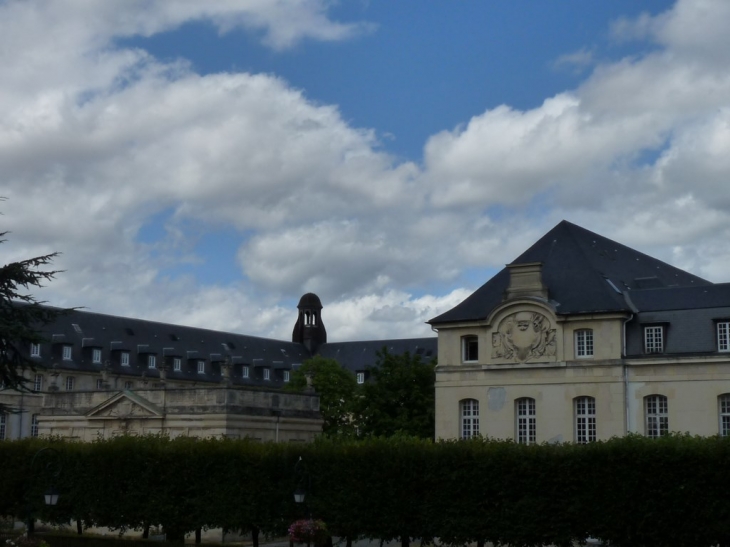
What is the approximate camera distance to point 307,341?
4638 inches

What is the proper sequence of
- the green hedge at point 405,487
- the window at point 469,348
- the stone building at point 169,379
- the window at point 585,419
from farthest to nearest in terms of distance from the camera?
the window at point 469,348 → the stone building at point 169,379 → the window at point 585,419 → the green hedge at point 405,487

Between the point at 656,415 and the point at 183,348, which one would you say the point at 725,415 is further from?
the point at 183,348

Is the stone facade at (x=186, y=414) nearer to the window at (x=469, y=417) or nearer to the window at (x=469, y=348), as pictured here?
the window at (x=469, y=417)

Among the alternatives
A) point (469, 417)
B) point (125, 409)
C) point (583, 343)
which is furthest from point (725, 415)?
point (125, 409)

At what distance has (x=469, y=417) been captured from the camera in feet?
164

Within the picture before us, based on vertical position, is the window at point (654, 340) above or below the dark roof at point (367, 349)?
below

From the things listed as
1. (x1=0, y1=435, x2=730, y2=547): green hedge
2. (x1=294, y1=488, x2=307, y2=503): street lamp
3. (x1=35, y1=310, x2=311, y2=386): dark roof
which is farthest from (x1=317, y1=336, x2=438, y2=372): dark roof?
(x1=294, y1=488, x2=307, y2=503): street lamp

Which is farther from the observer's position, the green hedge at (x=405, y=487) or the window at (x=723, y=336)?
the window at (x=723, y=336)

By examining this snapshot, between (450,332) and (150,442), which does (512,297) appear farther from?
(150,442)

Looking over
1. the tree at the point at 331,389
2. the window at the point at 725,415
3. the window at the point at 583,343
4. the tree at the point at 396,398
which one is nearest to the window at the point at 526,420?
the window at the point at 583,343

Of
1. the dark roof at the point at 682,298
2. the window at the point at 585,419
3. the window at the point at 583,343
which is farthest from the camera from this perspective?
the window at the point at 583,343

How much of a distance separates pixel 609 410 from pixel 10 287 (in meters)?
25.7

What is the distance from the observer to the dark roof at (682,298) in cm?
4606

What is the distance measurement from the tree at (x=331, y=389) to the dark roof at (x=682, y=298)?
85.0 feet
